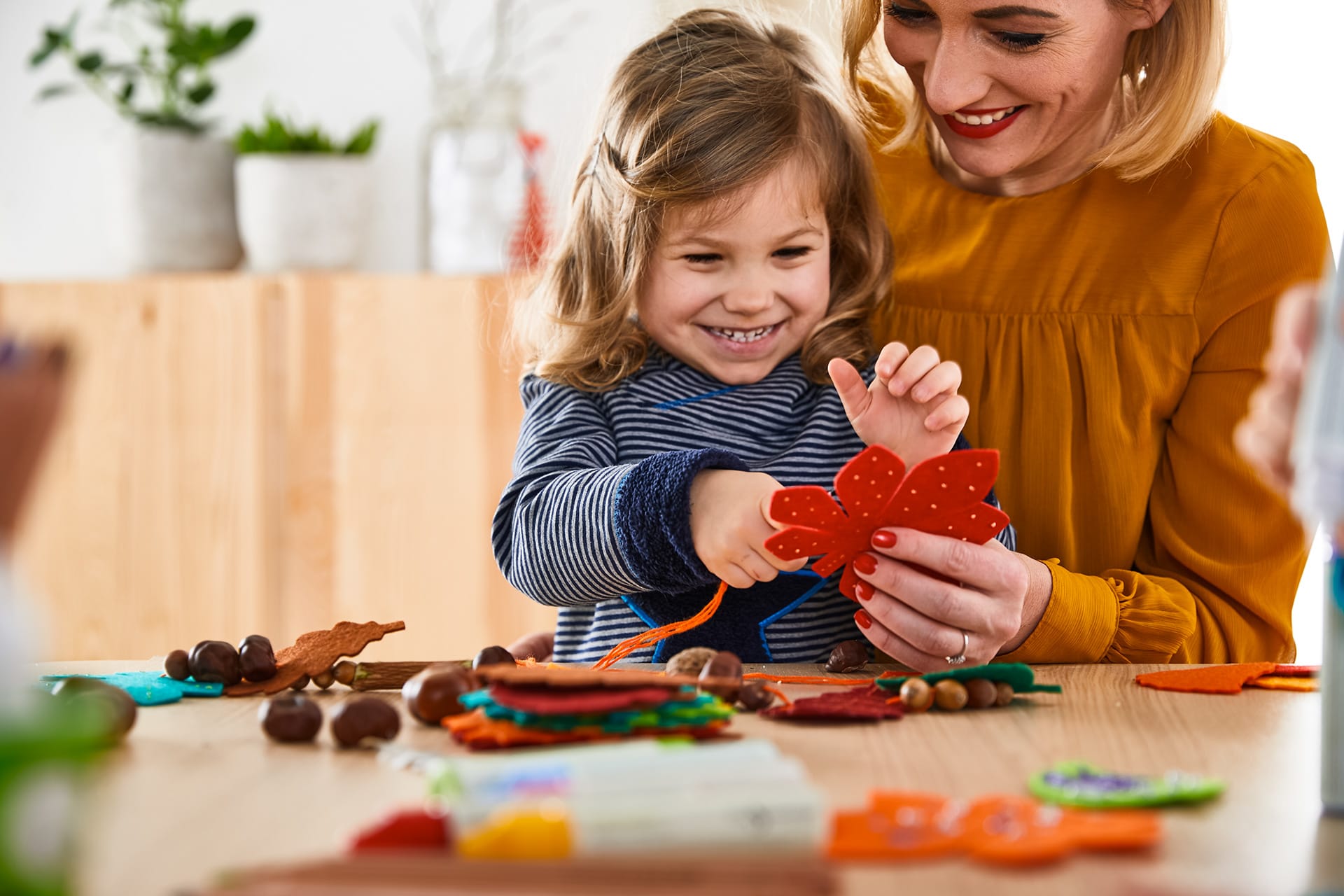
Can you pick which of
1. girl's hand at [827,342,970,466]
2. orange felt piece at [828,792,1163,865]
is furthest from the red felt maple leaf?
orange felt piece at [828,792,1163,865]

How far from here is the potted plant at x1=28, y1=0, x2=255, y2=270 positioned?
2555 mm

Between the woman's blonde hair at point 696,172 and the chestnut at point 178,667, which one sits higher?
the woman's blonde hair at point 696,172

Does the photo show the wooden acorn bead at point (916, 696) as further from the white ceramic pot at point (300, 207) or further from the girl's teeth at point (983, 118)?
the white ceramic pot at point (300, 207)

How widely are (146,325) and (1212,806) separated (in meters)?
2.33

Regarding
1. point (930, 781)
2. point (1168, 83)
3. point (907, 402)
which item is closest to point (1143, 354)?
point (1168, 83)

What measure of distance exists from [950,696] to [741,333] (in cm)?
56

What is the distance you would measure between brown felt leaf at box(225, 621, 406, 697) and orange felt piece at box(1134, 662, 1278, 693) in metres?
0.50

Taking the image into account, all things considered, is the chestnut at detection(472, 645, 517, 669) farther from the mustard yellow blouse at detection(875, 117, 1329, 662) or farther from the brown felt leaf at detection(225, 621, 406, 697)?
the mustard yellow blouse at detection(875, 117, 1329, 662)

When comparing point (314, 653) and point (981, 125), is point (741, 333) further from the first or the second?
point (314, 653)

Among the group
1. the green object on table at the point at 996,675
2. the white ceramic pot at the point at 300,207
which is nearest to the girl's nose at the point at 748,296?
the green object on table at the point at 996,675

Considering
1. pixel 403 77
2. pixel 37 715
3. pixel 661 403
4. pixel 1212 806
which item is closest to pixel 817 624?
pixel 661 403

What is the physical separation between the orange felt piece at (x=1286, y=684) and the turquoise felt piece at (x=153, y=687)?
26.9 inches

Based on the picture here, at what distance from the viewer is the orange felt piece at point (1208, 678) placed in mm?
839

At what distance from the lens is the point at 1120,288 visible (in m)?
1.31
